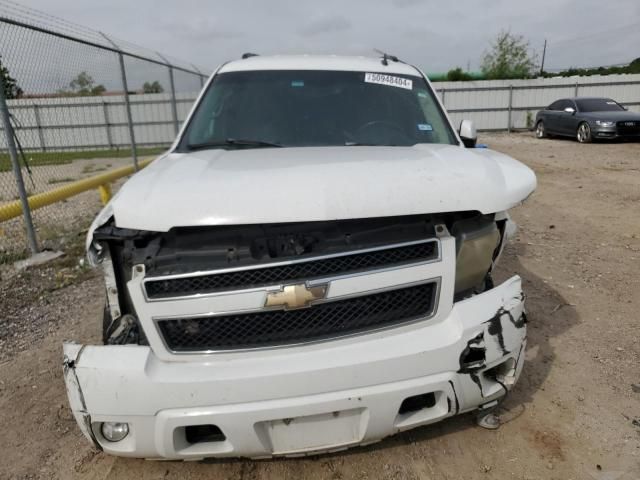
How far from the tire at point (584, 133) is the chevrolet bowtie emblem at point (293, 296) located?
54.6 ft

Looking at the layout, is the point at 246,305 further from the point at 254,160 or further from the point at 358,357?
the point at 254,160

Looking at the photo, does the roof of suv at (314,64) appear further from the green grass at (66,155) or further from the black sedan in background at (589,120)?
the black sedan in background at (589,120)

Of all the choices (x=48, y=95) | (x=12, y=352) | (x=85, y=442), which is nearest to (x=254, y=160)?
(x=85, y=442)

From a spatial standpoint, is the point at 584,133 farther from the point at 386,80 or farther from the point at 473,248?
the point at 473,248

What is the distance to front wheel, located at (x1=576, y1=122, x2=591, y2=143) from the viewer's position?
15539mm

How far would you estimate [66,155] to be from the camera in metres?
9.61

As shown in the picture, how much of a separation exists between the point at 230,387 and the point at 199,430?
29 centimetres

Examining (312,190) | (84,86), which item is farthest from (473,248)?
(84,86)

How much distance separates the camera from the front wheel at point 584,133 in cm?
1554

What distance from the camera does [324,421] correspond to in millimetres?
1907

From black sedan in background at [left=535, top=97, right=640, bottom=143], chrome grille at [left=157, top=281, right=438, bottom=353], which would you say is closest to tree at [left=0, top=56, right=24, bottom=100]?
chrome grille at [left=157, top=281, right=438, bottom=353]

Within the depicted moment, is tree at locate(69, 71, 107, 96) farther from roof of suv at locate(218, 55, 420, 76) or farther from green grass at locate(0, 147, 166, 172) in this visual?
roof of suv at locate(218, 55, 420, 76)

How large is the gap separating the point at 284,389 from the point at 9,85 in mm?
5456

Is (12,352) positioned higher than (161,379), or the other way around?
(161,379)
